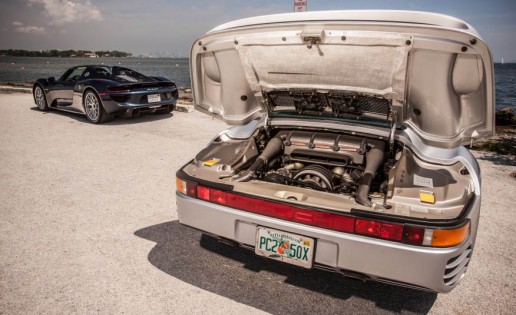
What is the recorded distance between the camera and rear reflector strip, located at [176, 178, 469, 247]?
5.61 ft

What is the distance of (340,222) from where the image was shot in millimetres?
1859

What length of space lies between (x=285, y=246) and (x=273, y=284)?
501mm

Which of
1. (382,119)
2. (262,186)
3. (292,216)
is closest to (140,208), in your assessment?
(262,186)

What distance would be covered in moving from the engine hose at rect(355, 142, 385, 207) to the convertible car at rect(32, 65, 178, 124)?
19.8 ft

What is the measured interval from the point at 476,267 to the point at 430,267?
1.18m

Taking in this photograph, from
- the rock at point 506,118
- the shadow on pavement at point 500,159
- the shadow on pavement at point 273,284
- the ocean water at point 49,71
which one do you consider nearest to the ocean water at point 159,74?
the ocean water at point 49,71

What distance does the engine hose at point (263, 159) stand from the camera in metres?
2.35

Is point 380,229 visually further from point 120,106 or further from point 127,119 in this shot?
point 127,119

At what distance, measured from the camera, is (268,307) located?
2.14 meters

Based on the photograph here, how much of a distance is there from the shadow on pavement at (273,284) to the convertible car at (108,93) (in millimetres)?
5295

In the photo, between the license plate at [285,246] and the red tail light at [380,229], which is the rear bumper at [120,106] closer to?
the license plate at [285,246]

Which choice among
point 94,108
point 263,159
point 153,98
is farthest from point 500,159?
point 94,108

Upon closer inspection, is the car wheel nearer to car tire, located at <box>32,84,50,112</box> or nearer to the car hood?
car tire, located at <box>32,84,50,112</box>

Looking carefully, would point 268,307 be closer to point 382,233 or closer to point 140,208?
point 382,233
